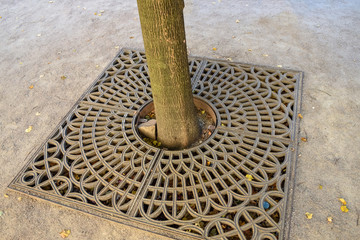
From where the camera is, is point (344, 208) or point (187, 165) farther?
point (187, 165)

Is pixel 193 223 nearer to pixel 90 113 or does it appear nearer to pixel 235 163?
pixel 235 163

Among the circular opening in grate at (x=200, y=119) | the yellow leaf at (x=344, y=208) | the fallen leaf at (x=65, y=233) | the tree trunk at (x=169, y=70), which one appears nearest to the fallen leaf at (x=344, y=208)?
the yellow leaf at (x=344, y=208)

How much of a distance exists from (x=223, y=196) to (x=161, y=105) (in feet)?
2.98

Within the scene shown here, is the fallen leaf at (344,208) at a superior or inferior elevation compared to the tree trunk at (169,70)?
inferior

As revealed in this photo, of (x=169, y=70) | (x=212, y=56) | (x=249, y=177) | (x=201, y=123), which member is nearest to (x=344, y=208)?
(x=249, y=177)

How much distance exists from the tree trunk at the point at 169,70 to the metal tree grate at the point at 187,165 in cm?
19

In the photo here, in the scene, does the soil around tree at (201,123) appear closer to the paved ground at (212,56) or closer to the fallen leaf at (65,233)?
the paved ground at (212,56)

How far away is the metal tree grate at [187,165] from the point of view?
7.09 ft

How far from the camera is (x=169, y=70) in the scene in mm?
2232

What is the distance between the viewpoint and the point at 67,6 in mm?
5512

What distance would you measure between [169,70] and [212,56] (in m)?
1.68

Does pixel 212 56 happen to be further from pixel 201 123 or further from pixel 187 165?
pixel 187 165

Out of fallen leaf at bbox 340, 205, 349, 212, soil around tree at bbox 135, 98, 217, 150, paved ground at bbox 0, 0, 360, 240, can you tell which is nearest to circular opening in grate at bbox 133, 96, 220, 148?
soil around tree at bbox 135, 98, 217, 150

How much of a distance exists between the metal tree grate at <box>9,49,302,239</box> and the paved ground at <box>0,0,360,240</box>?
13cm
